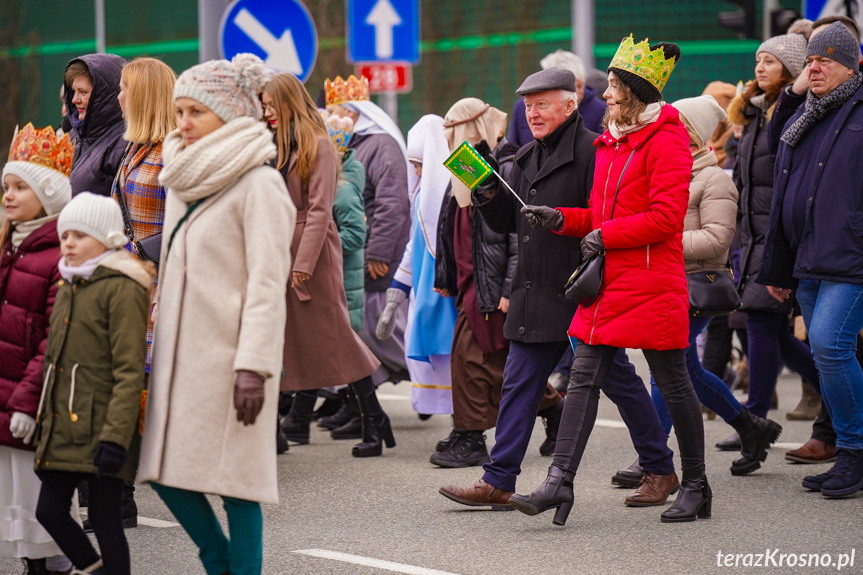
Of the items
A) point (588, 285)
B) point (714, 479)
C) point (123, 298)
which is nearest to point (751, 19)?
point (714, 479)

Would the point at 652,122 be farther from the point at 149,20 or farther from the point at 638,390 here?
the point at 149,20

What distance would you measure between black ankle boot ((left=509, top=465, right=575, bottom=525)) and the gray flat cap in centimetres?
176

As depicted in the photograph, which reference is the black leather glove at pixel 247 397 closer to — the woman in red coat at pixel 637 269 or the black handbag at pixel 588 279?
Result: the woman in red coat at pixel 637 269

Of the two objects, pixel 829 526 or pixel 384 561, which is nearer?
pixel 384 561

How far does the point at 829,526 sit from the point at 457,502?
1.68 metres

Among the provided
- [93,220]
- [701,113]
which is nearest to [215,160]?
[93,220]

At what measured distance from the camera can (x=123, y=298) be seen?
439 centimetres

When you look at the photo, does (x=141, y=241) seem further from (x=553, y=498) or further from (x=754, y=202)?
(x=754, y=202)

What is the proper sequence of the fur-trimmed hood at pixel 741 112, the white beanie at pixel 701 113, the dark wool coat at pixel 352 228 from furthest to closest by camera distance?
the dark wool coat at pixel 352 228
the fur-trimmed hood at pixel 741 112
the white beanie at pixel 701 113

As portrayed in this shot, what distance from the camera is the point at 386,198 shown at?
8.78m

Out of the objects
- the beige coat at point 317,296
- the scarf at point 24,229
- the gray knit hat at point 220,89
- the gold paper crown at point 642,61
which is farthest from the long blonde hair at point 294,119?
the gray knit hat at point 220,89

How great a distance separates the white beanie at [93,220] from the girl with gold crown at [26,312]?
0.90ft

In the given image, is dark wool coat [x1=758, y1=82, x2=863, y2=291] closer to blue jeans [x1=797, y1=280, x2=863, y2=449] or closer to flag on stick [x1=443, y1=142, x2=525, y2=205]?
blue jeans [x1=797, y1=280, x2=863, y2=449]

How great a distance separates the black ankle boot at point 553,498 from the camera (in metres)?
5.69
